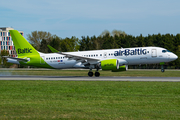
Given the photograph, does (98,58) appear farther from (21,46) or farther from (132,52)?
(21,46)

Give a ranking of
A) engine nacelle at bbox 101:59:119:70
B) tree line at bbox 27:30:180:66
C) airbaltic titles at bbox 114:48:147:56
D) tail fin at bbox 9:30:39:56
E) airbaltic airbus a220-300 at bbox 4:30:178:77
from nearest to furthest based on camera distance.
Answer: engine nacelle at bbox 101:59:119:70 < airbaltic airbus a220-300 at bbox 4:30:178:77 < airbaltic titles at bbox 114:48:147:56 < tail fin at bbox 9:30:39:56 < tree line at bbox 27:30:180:66

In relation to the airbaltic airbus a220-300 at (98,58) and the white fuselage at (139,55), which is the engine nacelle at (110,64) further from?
the white fuselage at (139,55)

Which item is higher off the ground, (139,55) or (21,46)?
(21,46)

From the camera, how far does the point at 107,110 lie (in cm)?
1173

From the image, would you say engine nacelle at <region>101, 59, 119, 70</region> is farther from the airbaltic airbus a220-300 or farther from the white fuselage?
the white fuselage

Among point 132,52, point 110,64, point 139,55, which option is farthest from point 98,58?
point 139,55

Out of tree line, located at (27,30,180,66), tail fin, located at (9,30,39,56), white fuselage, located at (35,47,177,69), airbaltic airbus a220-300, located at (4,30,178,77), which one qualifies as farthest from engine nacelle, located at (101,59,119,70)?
tree line, located at (27,30,180,66)

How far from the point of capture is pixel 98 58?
39719 millimetres

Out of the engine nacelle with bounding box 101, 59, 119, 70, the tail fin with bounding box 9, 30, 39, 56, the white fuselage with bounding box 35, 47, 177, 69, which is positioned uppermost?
the tail fin with bounding box 9, 30, 39, 56

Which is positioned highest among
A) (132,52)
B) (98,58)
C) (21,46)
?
(21,46)

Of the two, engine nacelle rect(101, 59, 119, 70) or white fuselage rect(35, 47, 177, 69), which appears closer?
engine nacelle rect(101, 59, 119, 70)

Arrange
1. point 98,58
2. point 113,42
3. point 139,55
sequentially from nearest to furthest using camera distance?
point 139,55
point 98,58
point 113,42

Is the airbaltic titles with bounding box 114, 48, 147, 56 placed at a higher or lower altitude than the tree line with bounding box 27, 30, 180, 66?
lower

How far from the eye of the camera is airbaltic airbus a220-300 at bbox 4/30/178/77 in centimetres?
3744
